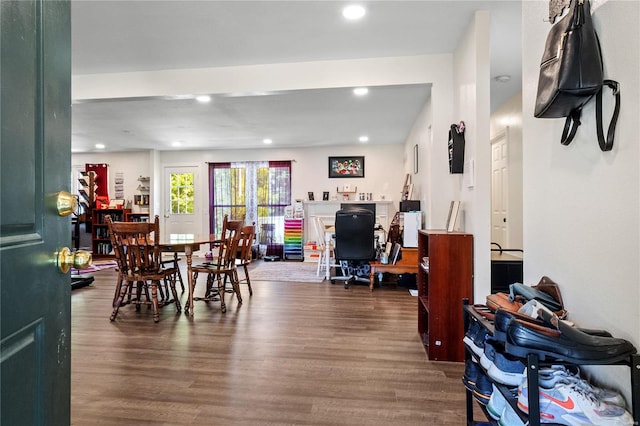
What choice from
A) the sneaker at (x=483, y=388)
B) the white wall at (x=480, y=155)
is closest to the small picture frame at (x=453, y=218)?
the white wall at (x=480, y=155)

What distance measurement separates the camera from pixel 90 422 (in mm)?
1803

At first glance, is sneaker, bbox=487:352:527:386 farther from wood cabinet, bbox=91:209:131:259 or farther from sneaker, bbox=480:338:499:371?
wood cabinet, bbox=91:209:131:259

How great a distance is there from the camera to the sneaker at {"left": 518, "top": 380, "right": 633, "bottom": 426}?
3.08ft

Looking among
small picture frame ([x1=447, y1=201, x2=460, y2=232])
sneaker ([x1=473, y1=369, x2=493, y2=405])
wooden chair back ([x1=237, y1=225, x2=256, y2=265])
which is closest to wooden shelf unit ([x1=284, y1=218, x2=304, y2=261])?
wooden chair back ([x1=237, y1=225, x2=256, y2=265])

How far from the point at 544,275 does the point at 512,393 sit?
23.7 inches

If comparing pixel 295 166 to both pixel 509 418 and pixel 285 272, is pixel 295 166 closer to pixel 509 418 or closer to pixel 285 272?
pixel 285 272

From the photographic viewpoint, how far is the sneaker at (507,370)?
112 centimetres

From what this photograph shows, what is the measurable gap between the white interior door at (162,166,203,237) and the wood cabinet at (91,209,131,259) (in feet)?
3.08

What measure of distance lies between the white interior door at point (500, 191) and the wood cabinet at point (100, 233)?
760 centimetres

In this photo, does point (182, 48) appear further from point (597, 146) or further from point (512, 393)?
point (512, 393)

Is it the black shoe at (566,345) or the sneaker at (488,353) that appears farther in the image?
the sneaker at (488,353)

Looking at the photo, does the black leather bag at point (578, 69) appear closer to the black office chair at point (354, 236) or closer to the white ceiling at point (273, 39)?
the white ceiling at point (273, 39)

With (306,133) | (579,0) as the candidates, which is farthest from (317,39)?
(306,133)

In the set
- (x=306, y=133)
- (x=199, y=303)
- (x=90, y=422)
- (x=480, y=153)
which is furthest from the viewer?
(x=306, y=133)
